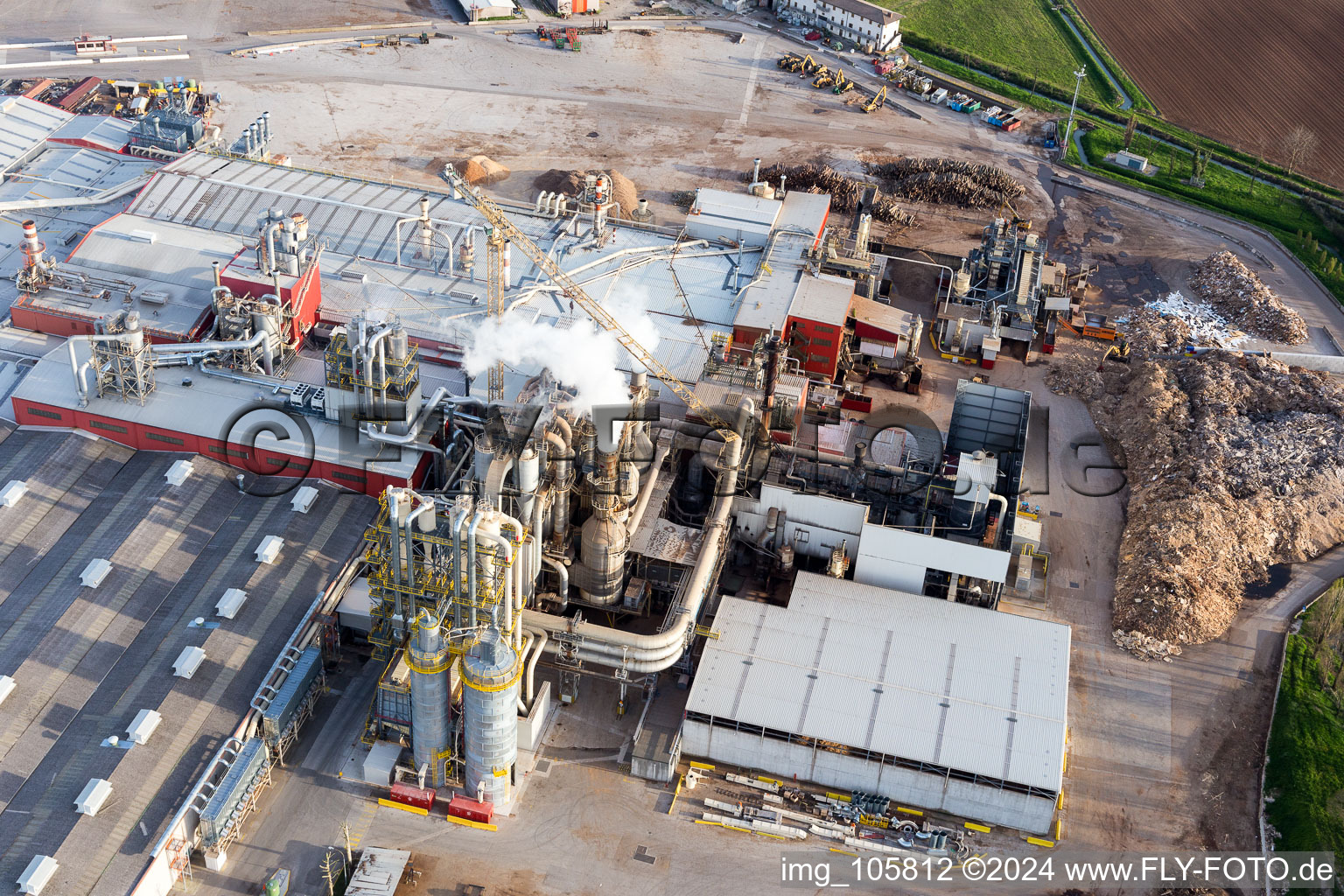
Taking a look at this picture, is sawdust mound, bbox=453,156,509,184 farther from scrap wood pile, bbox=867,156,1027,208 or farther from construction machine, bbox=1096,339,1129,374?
construction machine, bbox=1096,339,1129,374

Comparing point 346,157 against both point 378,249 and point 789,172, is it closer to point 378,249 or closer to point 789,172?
point 378,249

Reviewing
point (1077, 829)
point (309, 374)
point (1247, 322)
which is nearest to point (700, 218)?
point (309, 374)

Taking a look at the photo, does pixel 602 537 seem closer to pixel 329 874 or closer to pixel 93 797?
pixel 329 874

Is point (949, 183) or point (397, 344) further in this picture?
point (949, 183)

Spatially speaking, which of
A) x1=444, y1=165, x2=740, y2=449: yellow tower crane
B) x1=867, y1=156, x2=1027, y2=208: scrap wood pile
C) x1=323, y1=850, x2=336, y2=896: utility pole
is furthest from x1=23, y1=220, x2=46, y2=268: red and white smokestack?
x1=867, y1=156, x2=1027, y2=208: scrap wood pile

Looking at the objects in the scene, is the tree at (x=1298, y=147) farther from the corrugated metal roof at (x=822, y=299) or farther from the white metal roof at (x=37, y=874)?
the white metal roof at (x=37, y=874)


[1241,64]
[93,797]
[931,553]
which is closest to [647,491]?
[931,553]
